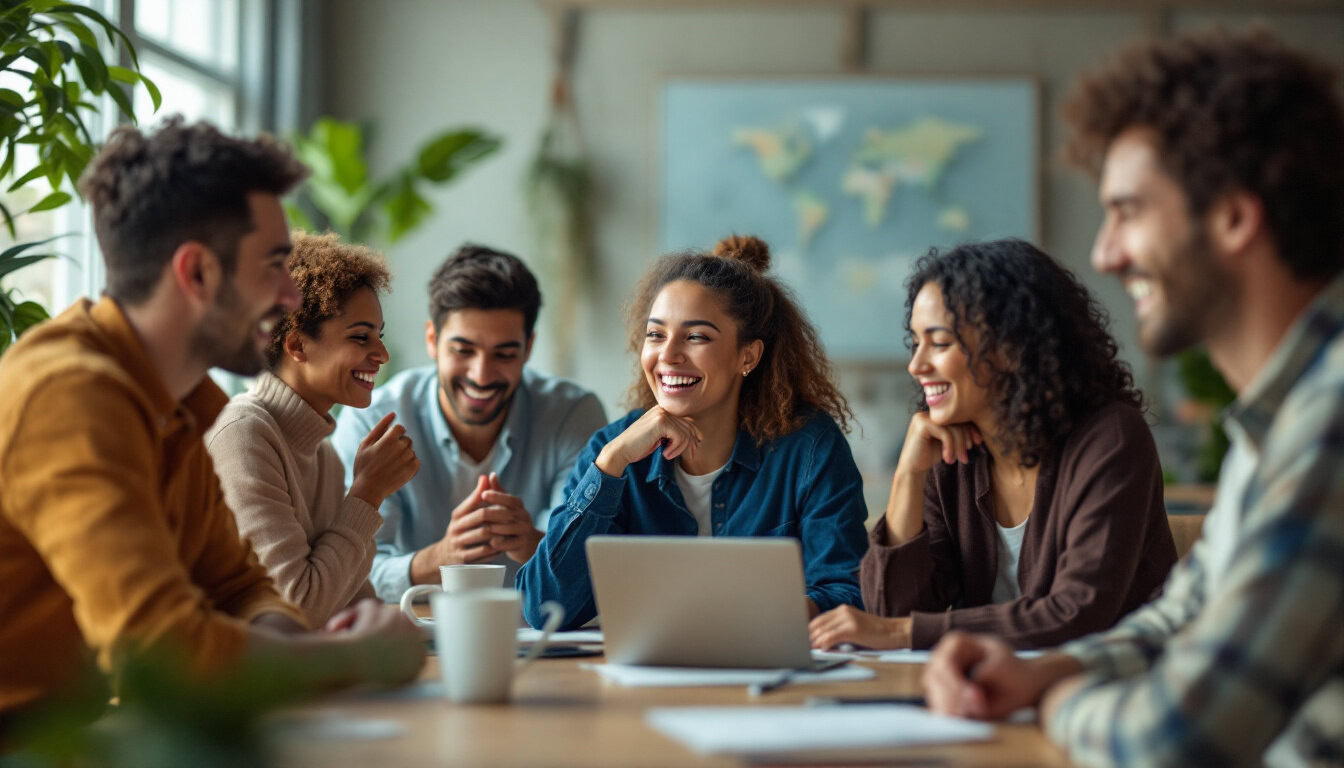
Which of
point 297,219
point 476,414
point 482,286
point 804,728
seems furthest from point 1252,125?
point 297,219

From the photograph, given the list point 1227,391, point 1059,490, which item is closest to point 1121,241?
point 1059,490

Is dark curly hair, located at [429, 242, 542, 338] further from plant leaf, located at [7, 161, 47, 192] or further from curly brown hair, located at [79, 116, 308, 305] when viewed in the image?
curly brown hair, located at [79, 116, 308, 305]

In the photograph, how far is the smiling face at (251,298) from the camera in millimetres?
1386

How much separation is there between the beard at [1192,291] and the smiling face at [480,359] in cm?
186

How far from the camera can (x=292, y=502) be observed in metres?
2.11

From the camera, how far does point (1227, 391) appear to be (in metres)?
4.94

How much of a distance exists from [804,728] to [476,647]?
1.14ft

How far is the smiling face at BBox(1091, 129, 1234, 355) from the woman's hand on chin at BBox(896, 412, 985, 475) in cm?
72

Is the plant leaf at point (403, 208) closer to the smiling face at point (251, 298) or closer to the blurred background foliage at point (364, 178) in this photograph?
the blurred background foliage at point (364, 178)

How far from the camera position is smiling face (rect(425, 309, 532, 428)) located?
2816 mm

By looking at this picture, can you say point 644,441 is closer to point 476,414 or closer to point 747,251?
point 747,251

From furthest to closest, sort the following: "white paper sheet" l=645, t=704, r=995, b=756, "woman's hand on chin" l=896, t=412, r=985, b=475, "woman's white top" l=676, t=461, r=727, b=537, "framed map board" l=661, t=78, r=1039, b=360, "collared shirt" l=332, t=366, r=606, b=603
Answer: "framed map board" l=661, t=78, r=1039, b=360
"collared shirt" l=332, t=366, r=606, b=603
"woman's white top" l=676, t=461, r=727, b=537
"woman's hand on chin" l=896, t=412, r=985, b=475
"white paper sheet" l=645, t=704, r=995, b=756

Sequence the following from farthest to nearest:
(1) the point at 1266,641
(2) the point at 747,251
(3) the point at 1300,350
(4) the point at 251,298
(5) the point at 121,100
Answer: (2) the point at 747,251
(5) the point at 121,100
(4) the point at 251,298
(3) the point at 1300,350
(1) the point at 1266,641

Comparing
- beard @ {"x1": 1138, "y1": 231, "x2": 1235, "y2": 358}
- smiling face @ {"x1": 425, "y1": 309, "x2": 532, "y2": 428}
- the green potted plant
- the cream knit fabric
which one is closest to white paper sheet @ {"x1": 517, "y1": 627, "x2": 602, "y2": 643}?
the cream knit fabric
